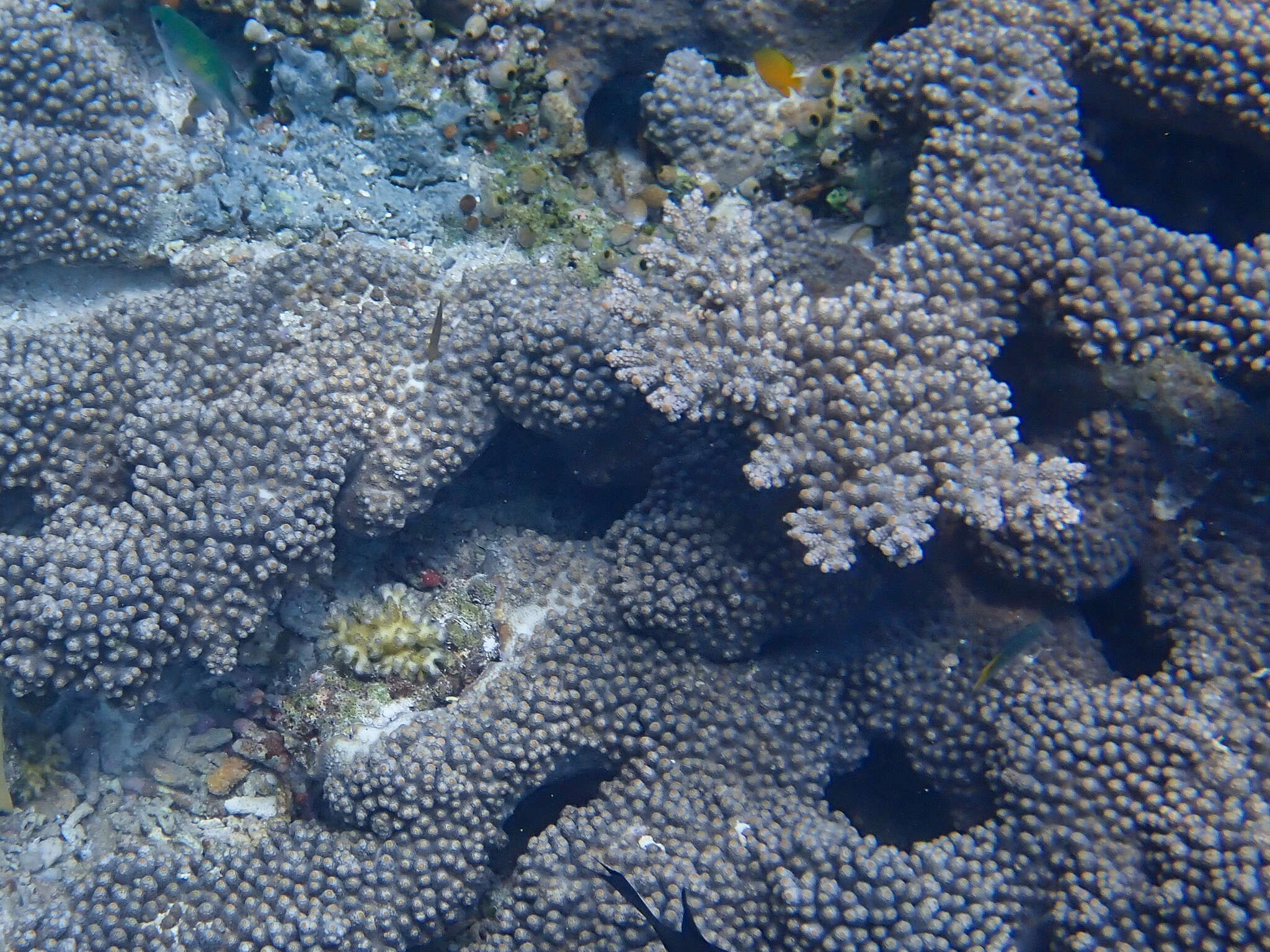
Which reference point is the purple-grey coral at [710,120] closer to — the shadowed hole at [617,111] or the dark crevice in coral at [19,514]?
the shadowed hole at [617,111]

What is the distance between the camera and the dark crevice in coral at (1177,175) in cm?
379

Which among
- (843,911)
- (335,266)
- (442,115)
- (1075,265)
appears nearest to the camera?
(843,911)

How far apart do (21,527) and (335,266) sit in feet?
6.53

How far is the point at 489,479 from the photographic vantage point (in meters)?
4.41

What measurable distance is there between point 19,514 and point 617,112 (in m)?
4.02

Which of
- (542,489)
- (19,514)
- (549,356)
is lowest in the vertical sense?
(19,514)

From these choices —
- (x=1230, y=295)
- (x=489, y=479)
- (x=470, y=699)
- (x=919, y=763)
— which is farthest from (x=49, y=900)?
(x=1230, y=295)

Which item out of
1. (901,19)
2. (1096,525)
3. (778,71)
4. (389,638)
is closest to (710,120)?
(778,71)

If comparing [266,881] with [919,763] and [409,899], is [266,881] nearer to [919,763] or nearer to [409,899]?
[409,899]

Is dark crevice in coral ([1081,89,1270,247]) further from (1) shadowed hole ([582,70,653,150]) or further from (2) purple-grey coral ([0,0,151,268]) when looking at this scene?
(2) purple-grey coral ([0,0,151,268])

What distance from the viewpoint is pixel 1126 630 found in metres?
3.90

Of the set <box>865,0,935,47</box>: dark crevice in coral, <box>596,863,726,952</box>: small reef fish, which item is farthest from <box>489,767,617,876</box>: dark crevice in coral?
<box>865,0,935,47</box>: dark crevice in coral

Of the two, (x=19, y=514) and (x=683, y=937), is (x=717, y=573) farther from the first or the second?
(x=19, y=514)

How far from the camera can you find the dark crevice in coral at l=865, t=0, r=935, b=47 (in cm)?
436
